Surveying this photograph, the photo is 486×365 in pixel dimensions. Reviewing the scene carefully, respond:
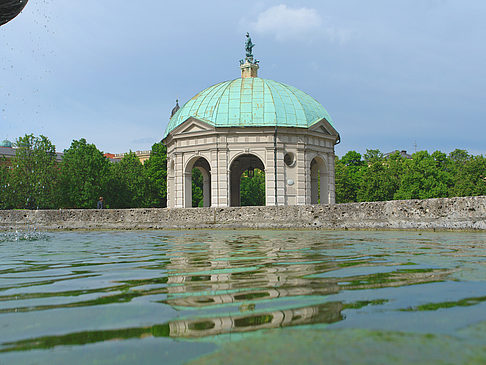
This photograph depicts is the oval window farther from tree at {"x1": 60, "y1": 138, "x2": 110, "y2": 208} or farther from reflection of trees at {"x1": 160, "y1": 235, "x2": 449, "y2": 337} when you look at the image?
tree at {"x1": 60, "y1": 138, "x2": 110, "y2": 208}

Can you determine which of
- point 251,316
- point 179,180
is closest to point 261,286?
point 251,316

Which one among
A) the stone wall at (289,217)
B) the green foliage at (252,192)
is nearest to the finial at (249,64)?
the stone wall at (289,217)

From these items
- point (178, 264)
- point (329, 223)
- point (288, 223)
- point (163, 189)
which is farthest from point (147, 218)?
point (163, 189)

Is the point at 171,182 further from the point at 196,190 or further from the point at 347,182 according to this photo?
the point at 347,182

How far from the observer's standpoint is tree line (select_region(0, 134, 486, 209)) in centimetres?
4822

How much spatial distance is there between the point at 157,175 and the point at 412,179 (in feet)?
104

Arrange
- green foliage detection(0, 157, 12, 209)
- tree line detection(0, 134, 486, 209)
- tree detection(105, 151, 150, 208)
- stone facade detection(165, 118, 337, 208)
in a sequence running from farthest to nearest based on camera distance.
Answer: tree detection(105, 151, 150, 208) → tree line detection(0, 134, 486, 209) → green foliage detection(0, 157, 12, 209) → stone facade detection(165, 118, 337, 208)

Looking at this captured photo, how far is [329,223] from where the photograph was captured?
47.4 ft

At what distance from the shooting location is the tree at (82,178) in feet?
159

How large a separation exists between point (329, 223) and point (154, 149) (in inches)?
1812

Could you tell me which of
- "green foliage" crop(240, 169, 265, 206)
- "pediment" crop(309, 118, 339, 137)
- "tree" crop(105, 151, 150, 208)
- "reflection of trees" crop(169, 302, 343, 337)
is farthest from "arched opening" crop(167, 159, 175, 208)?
"green foliage" crop(240, 169, 265, 206)

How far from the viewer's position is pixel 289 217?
1567 cm

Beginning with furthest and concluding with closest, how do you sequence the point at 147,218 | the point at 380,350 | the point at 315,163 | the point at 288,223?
the point at 315,163
the point at 147,218
the point at 288,223
the point at 380,350

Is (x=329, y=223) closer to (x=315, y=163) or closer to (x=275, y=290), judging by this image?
(x=275, y=290)
